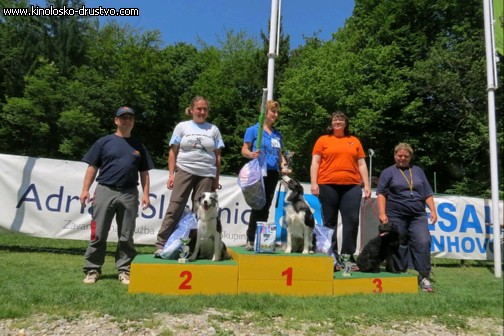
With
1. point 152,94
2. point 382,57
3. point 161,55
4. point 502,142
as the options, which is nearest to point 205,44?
point 161,55

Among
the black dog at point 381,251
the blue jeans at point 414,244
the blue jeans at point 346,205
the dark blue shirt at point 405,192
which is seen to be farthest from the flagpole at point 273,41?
the blue jeans at point 414,244

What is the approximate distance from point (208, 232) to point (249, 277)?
704 millimetres

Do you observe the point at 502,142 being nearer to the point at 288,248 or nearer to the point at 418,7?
the point at 288,248

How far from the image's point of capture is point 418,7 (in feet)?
77.9

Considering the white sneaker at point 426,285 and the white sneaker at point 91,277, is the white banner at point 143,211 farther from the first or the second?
the white sneaker at point 91,277

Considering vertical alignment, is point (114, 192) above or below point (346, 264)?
above

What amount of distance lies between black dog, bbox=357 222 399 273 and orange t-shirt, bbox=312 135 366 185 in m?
0.66

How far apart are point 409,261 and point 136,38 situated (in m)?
34.5

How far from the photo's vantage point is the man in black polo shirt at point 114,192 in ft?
14.6

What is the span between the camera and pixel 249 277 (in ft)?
13.2

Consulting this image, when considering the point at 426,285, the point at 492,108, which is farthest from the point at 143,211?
the point at 492,108

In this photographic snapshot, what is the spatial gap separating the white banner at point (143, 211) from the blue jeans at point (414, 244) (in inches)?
90.0

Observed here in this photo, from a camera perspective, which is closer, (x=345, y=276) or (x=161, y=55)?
(x=345, y=276)

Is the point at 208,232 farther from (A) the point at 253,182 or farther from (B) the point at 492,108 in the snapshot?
(B) the point at 492,108
